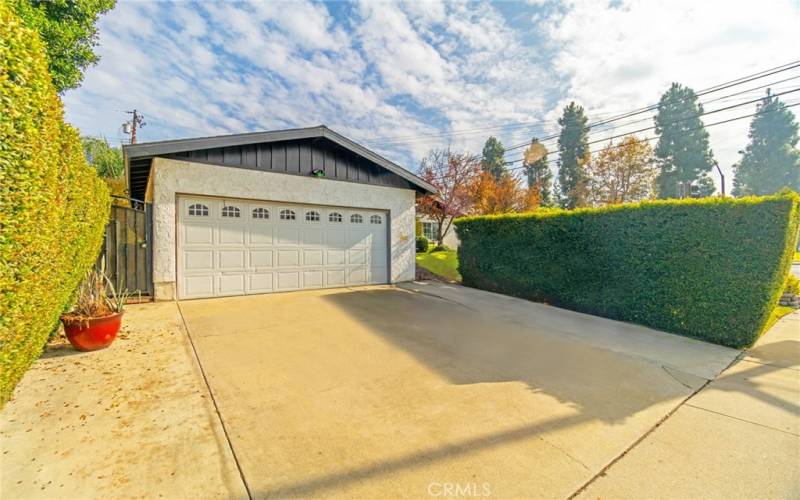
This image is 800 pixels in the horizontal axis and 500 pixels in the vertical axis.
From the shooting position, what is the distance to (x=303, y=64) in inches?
361

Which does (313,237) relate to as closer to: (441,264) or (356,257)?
(356,257)

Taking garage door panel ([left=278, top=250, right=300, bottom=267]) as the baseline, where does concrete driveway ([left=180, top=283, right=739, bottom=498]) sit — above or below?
below

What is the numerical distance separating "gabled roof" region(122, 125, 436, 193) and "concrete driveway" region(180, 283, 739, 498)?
333 cm

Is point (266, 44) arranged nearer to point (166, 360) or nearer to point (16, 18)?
point (16, 18)

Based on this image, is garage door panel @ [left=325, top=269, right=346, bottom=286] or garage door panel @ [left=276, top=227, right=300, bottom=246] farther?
garage door panel @ [left=325, top=269, right=346, bottom=286]

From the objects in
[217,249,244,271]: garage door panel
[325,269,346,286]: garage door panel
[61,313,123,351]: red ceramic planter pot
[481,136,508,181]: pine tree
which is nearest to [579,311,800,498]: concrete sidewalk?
[61,313,123,351]: red ceramic planter pot

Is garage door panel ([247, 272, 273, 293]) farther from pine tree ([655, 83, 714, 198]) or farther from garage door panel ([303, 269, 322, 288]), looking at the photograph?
pine tree ([655, 83, 714, 198])

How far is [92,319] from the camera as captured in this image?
3740 mm

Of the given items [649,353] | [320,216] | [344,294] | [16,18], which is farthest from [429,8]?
[649,353]

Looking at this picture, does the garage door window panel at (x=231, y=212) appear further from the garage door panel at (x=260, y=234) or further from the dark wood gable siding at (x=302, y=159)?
the dark wood gable siding at (x=302, y=159)

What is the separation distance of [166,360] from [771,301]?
8.30m

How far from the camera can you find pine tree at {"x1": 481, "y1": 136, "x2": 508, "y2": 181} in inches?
1097

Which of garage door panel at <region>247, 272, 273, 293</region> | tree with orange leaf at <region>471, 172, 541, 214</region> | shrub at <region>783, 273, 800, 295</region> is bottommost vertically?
shrub at <region>783, 273, 800, 295</region>

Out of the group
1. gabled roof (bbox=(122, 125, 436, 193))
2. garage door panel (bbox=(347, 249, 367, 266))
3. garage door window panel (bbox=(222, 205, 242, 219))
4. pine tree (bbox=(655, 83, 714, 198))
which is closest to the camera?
gabled roof (bbox=(122, 125, 436, 193))
